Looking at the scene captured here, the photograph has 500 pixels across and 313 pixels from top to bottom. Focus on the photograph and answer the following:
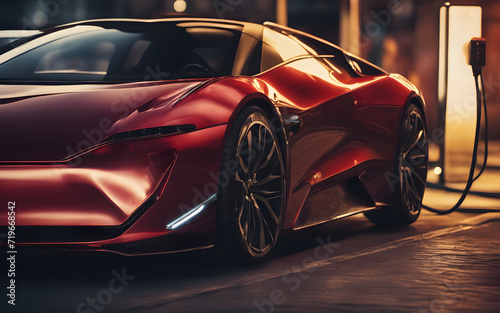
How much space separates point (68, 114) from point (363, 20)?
21777 millimetres

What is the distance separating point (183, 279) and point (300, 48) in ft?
A: 6.77

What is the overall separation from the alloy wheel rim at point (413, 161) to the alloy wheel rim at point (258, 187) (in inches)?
81.3

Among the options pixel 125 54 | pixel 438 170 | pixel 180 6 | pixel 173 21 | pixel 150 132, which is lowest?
pixel 438 170

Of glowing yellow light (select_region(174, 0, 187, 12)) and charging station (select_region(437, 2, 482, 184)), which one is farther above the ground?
glowing yellow light (select_region(174, 0, 187, 12))

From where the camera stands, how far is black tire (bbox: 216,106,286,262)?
564 centimetres

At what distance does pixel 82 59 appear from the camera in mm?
6551

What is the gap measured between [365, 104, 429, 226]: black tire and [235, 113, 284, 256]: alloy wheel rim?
196cm

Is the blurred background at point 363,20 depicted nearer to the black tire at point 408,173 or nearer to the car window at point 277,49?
the black tire at point 408,173

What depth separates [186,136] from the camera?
5.43m

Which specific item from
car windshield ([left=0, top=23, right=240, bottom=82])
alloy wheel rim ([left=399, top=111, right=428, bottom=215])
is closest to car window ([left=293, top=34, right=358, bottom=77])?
alloy wheel rim ([left=399, top=111, right=428, bottom=215])

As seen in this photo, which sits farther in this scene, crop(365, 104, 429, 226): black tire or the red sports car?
crop(365, 104, 429, 226): black tire

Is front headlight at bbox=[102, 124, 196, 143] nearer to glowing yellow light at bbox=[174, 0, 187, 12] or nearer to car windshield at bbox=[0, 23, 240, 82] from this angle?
car windshield at bbox=[0, 23, 240, 82]

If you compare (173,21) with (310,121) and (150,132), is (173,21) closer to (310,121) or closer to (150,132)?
(310,121)

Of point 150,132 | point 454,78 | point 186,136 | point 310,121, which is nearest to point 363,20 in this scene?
point 454,78
